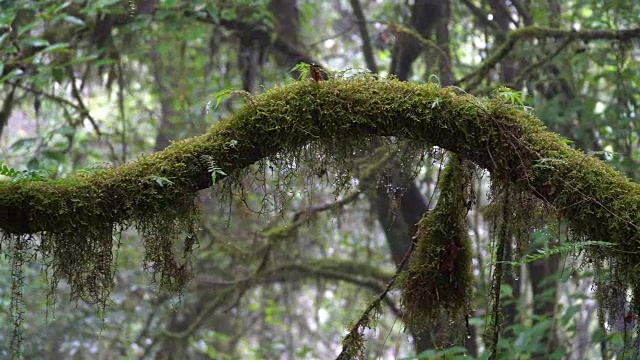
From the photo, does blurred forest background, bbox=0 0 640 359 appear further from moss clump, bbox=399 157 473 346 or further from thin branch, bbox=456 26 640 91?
moss clump, bbox=399 157 473 346

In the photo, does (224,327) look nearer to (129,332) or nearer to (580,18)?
(129,332)

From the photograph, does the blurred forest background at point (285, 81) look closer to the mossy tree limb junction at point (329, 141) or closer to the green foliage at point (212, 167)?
the mossy tree limb junction at point (329, 141)

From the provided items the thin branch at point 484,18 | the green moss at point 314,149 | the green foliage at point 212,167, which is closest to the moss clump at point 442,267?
the green moss at point 314,149

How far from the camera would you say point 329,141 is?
193 cm

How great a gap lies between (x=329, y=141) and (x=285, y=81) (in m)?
0.94

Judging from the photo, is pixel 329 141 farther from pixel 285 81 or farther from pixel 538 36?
pixel 538 36

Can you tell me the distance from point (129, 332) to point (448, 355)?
14.8 feet

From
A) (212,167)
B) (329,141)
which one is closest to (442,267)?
(329,141)

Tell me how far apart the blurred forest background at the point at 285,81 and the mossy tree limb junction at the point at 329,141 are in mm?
321

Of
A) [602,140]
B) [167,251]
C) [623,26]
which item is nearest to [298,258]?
[602,140]

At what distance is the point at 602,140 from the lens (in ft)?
14.0

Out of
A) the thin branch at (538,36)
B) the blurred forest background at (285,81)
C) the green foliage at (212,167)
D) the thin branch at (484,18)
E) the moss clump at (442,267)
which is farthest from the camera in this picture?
the thin branch at (484,18)

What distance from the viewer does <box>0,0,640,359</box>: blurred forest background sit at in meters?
3.62

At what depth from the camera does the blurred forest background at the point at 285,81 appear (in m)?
3.62
